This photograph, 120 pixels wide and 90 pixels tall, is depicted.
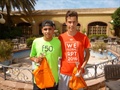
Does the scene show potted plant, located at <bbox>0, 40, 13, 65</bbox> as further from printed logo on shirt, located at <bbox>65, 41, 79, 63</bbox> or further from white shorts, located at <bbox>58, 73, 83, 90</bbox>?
printed logo on shirt, located at <bbox>65, 41, 79, 63</bbox>

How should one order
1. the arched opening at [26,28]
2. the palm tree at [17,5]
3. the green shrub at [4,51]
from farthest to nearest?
the arched opening at [26,28] < the palm tree at [17,5] < the green shrub at [4,51]

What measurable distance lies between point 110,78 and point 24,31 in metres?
21.4

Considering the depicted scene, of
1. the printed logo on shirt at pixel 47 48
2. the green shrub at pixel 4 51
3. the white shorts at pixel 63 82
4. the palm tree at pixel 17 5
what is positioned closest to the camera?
the printed logo on shirt at pixel 47 48

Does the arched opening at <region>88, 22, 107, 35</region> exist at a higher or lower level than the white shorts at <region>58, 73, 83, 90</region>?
higher

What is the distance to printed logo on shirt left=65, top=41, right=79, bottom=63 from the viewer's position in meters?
2.62

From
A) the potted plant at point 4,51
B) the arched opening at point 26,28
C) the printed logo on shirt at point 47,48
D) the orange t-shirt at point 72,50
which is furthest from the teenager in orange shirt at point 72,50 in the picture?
the arched opening at point 26,28

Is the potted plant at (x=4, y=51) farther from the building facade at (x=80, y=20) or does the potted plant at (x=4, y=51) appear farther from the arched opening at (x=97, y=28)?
the arched opening at (x=97, y=28)

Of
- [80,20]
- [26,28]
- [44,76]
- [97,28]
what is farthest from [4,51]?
[26,28]

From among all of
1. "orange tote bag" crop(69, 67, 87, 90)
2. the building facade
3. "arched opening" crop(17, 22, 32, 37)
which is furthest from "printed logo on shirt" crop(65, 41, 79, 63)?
"arched opening" crop(17, 22, 32, 37)

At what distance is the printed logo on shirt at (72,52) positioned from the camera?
262 cm

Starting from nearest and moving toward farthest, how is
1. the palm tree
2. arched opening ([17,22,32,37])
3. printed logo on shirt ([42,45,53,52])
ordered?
printed logo on shirt ([42,45,53,52]) → the palm tree → arched opening ([17,22,32,37])

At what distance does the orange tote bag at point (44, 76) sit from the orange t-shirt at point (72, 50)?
23 cm

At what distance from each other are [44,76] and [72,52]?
0.52 m

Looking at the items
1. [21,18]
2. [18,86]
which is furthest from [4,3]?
[18,86]
